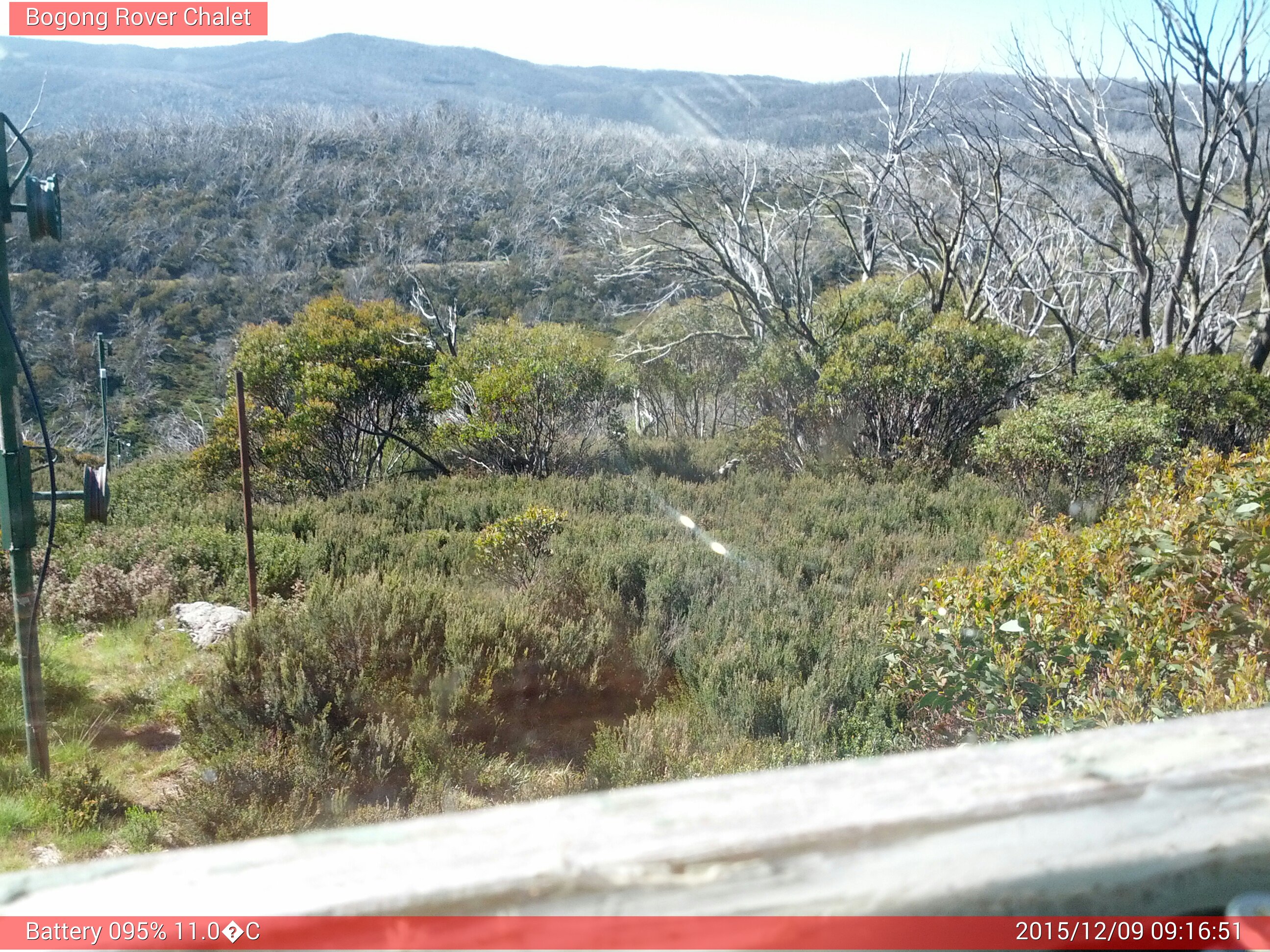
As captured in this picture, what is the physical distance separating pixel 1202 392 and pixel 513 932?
9810mm

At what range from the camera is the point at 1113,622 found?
2.89 meters

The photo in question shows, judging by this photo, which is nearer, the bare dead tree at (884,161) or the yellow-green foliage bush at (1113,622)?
the yellow-green foliage bush at (1113,622)

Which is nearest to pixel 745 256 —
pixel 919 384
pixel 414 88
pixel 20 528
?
pixel 919 384

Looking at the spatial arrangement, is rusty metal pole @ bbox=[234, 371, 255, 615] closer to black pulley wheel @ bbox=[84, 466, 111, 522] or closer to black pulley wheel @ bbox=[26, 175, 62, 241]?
black pulley wheel @ bbox=[84, 466, 111, 522]

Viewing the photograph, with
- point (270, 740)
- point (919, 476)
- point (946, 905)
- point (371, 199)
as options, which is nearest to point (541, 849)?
point (946, 905)

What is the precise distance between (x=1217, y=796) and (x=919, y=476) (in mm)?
8647

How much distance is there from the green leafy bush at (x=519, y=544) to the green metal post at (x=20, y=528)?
2603mm

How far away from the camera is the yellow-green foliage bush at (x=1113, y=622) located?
2512 millimetres

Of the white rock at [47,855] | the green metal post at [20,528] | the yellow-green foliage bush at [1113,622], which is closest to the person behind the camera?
the yellow-green foliage bush at [1113,622]

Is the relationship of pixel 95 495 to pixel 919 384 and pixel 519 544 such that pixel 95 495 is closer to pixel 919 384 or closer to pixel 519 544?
pixel 519 544

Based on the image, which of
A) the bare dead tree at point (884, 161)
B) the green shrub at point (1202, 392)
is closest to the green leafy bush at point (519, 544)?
the green shrub at point (1202, 392)

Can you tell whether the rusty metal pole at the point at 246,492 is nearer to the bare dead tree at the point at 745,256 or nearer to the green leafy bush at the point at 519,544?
the green leafy bush at the point at 519,544

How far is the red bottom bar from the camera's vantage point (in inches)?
23.7

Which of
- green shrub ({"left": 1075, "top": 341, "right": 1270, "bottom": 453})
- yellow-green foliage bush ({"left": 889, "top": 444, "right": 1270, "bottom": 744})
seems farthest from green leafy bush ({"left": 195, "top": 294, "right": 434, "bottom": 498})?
yellow-green foliage bush ({"left": 889, "top": 444, "right": 1270, "bottom": 744})
